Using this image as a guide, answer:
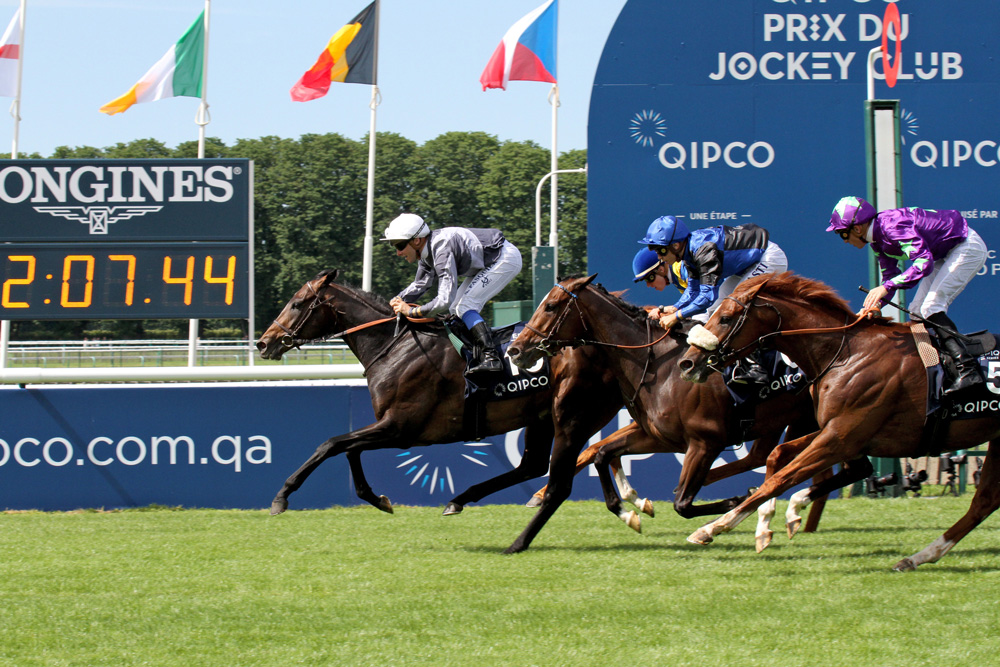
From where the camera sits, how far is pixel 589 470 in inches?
331

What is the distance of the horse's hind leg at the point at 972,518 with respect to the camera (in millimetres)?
5320

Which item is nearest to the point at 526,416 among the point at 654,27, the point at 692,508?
the point at 692,508

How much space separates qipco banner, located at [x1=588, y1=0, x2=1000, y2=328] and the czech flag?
23.6 ft

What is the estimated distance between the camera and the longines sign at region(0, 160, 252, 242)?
8.38 m

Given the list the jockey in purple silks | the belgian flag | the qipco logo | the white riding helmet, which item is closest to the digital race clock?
the white riding helmet

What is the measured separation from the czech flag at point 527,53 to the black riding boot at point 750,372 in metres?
10.7

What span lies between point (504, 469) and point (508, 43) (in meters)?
9.49

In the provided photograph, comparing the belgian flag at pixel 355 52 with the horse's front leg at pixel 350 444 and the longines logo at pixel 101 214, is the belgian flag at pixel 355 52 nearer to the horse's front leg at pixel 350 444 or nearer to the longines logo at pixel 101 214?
the longines logo at pixel 101 214

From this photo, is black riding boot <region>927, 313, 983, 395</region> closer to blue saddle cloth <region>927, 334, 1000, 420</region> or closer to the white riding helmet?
blue saddle cloth <region>927, 334, 1000, 420</region>

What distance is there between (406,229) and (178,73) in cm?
906

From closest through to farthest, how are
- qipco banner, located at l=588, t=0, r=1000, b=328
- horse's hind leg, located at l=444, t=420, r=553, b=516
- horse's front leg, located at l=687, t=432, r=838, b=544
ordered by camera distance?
1. horse's front leg, located at l=687, t=432, r=838, b=544
2. horse's hind leg, located at l=444, t=420, r=553, b=516
3. qipco banner, located at l=588, t=0, r=1000, b=328

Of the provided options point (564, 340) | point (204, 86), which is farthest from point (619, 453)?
point (204, 86)

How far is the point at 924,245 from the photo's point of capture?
5.63 metres

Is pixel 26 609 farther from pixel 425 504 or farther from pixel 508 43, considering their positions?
pixel 508 43
